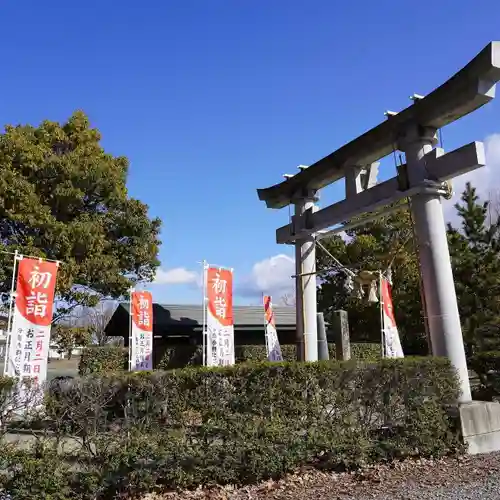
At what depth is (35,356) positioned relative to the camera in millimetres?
8305

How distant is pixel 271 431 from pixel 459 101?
5081 mm

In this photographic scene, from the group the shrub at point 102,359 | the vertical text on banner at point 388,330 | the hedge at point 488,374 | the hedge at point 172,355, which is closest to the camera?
the hedge at point 488,374

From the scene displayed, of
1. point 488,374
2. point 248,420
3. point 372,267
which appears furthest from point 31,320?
point 372,267

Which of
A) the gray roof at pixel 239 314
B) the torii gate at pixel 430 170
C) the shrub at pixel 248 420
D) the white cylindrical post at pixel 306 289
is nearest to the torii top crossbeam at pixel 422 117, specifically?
the torii gate at pixel 430 170

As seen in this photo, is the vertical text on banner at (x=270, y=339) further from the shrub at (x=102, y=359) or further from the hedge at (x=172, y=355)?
the shrub at (x=102, y=359)

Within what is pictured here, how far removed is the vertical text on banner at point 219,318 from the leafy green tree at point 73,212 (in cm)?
562

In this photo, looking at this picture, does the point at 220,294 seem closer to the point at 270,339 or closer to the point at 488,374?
the point at 270,339

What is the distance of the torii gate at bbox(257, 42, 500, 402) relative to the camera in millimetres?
6281

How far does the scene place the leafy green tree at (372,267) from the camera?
17047 mm

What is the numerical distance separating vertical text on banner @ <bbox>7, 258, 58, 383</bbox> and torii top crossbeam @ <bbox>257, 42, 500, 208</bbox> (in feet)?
17.8

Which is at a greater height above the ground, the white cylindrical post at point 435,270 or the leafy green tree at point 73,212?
the leafy green tree at point 73,212

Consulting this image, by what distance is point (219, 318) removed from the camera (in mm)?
11047

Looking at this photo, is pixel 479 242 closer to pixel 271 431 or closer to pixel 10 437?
pixel 271 431

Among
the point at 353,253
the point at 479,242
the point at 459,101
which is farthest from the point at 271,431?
the point at 353,253
